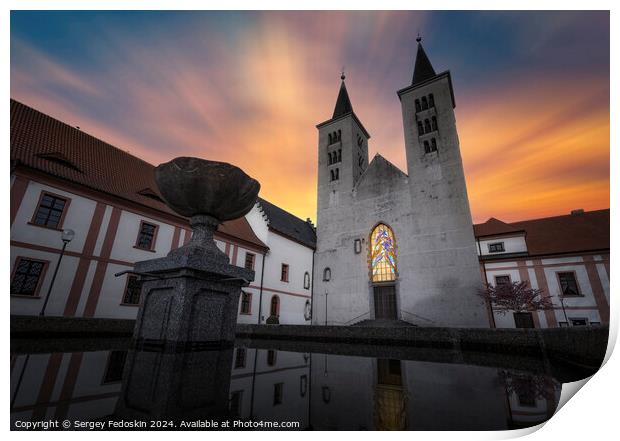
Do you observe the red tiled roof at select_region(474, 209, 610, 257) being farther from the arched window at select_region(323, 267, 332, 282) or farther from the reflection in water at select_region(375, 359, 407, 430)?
the reflection in water at select_region(375, 359, 407, 430)

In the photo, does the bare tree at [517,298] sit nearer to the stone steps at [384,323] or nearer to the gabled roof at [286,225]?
the stone steps at [384,323]

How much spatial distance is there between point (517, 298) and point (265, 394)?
835 inches

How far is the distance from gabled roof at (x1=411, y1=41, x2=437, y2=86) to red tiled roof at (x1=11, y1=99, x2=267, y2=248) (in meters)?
24.0

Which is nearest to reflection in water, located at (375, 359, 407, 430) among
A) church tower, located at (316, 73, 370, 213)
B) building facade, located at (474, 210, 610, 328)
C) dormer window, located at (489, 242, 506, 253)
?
building facade, located at (474, 210, 610, 328)

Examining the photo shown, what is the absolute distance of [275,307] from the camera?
22328 mm

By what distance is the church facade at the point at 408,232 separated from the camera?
18.6 meters

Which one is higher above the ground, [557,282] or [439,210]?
[439,210]

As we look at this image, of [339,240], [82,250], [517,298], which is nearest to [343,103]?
[339,240]

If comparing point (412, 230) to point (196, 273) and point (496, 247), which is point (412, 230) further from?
point (196, 273)

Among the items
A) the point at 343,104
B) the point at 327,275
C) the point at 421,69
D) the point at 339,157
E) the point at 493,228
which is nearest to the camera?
the point at 493,228

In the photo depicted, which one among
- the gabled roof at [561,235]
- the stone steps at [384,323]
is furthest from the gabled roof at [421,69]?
the stone steps at [384,323]

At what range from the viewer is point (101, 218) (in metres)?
13.4

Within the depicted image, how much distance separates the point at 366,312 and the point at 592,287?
14.4 meters
